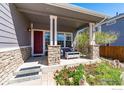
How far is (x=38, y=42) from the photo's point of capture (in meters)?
9.84

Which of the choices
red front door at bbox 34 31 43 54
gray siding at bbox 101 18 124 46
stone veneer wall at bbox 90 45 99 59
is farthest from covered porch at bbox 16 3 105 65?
gray siding at bbox 101 18 124 46

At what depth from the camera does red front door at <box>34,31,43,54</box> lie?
968 centimetres

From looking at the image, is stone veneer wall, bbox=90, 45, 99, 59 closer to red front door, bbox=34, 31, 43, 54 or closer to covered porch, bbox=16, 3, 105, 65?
covered porch, bbox=16, 3, 105, 65

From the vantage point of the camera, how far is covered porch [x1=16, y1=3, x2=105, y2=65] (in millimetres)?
5836

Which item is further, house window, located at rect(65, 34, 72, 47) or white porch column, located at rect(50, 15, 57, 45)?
house window, located at rect(65, 34, 72, 47)

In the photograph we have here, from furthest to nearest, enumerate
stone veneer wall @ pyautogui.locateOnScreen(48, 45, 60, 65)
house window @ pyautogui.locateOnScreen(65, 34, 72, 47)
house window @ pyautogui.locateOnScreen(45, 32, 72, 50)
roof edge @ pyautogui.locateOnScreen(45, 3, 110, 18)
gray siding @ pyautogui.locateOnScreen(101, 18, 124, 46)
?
1. gray siding @ pyautogui.locateOnScreen(101, 18, 124, 46)
2. house window @ pyautogui.locateOnScreen(65, 34, 72, 47)
3. house window @ pyautogui.locateOnScreen(45, 32, 72, 50)
4. stone veneer wall @ pyautogui.locateOnScreen(48, 45, 60, 65)
5. roof edge @ pyautogui.locateOnScreen(45, 3, 110, 18)

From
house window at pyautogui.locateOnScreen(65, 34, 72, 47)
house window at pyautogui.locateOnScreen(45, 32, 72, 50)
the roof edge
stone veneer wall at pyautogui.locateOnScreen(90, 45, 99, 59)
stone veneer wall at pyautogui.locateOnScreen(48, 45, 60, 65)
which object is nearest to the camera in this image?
the roof edge

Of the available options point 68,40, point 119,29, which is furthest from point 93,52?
point 119,29

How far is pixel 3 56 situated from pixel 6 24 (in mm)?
1151

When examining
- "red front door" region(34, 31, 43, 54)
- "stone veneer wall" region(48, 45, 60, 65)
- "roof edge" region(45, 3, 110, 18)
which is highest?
"roof edge" region(45, 3, 110, 18)

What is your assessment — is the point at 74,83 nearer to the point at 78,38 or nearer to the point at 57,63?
the point at 57,63

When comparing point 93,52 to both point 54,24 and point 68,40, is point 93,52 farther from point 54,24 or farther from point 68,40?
point 68,40

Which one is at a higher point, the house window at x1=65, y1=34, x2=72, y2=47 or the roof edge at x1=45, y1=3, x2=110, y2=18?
the roof edge at x1=45, y1=3, x2=110, y2=18

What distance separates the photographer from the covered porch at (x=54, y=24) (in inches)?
230
